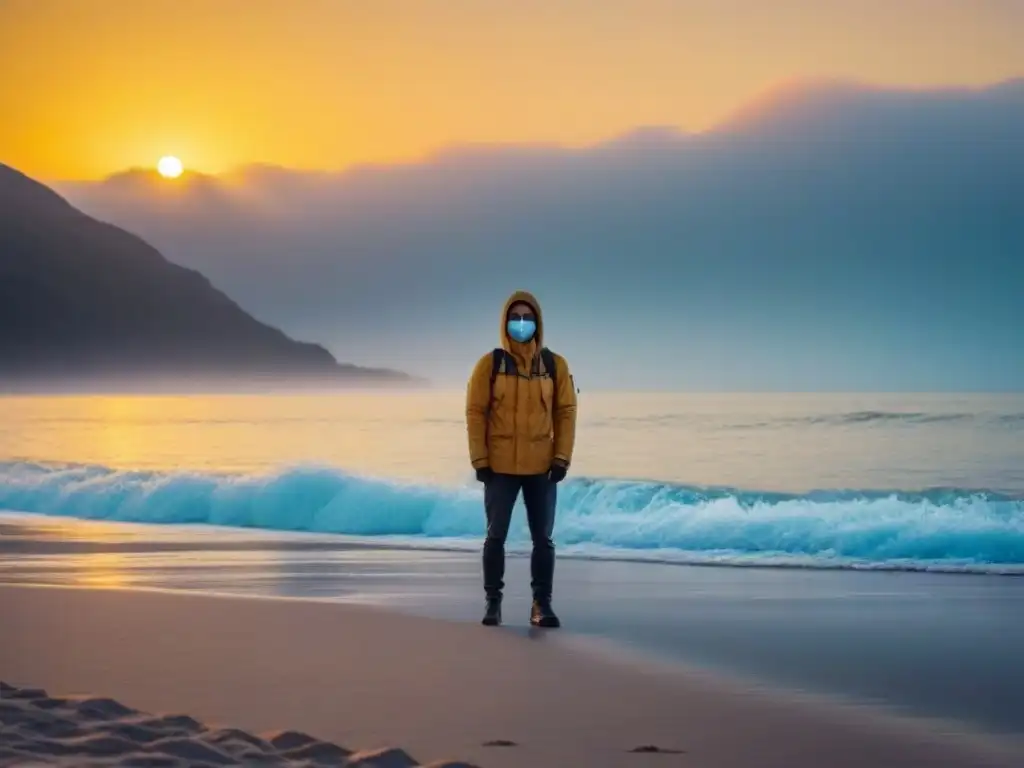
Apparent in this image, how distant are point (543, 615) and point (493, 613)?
34 centimetres

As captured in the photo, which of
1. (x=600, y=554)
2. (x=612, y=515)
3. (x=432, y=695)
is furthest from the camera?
(x=612, y=515)

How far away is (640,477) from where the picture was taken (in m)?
34.5

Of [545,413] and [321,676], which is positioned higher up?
[545,413]

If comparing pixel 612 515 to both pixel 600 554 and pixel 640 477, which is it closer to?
pixel 600 554

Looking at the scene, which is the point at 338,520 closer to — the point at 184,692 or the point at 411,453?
the point at 184,692

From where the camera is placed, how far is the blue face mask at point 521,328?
10.0 metres

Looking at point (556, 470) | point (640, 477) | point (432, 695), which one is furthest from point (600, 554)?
point (640, 477)

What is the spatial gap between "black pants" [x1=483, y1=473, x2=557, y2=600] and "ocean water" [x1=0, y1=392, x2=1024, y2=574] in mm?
5384

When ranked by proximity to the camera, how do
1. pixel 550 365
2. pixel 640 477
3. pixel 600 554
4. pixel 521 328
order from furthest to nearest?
pixel 640 477 → pixel 600 554 → pixel 550 365 → pixel 521 328

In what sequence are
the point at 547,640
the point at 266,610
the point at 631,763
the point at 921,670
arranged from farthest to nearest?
the point at 266,610 < the point at 547,640 < the point at 921,670 < the point at 631,763

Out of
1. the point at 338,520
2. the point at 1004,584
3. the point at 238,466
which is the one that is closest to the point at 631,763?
the point at 1004,584

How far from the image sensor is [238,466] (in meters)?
41.3

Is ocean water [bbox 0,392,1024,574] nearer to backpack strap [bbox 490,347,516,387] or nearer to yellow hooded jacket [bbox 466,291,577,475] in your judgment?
yellow hooded jacket [bbox 466,291,577,475]

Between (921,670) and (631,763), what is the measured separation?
3001 mm
